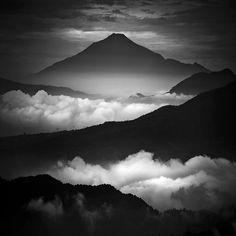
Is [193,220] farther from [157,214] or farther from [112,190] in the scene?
[112,190]

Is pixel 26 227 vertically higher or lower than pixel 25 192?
lower

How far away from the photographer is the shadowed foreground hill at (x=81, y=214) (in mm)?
155625

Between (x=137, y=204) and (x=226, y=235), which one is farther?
(x=137, y=204)

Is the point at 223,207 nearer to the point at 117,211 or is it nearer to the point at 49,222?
the point at 117,211

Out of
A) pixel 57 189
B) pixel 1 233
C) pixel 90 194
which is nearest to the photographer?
pixel 1 233

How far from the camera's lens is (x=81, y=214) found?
6767 inches

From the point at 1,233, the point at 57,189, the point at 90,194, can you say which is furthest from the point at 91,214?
the point at 1,233

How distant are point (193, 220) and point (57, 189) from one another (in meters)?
74.3

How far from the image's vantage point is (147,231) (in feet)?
605

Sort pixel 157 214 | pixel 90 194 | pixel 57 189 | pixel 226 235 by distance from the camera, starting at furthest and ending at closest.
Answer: pixel 157 214 < pixel 90 194 < pixel 57 189 < pixel 226 235

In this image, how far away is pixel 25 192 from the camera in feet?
529

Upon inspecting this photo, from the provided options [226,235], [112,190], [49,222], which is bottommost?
[226,235]

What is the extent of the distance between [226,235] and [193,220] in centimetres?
3585

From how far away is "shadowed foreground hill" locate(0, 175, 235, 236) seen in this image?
156 m
